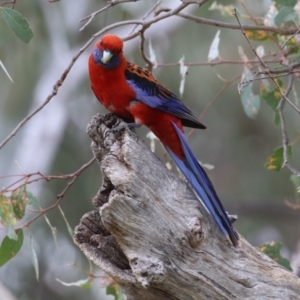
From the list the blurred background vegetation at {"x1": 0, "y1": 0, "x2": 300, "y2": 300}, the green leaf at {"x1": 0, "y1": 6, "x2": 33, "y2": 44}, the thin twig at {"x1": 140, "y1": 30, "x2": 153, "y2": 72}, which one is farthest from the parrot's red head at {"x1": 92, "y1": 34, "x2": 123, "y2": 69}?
the blurred background vegetation at {"x1": 0, "y1": 0, "x2": 300, "y2": 300}

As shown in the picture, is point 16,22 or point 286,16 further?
point 286,16

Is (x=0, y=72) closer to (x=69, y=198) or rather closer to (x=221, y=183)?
(x=69, y=198)

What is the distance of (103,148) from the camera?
Answer: 2729 millimetres

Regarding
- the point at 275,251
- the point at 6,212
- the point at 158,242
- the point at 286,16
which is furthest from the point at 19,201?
the point at 286,16

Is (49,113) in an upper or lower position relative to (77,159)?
upper

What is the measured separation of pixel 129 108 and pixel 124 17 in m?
4.61

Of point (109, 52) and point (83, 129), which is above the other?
point (109, 52)

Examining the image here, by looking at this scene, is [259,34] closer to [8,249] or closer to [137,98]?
[137,98]

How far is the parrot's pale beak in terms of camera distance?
10.1 ft

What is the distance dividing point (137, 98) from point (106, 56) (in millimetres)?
246

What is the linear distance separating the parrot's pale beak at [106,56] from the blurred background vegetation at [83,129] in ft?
10.7

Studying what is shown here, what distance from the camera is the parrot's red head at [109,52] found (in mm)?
3086

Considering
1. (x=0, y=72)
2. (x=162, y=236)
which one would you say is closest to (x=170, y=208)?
(x=162, y=236)

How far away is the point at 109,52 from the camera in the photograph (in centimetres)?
309
